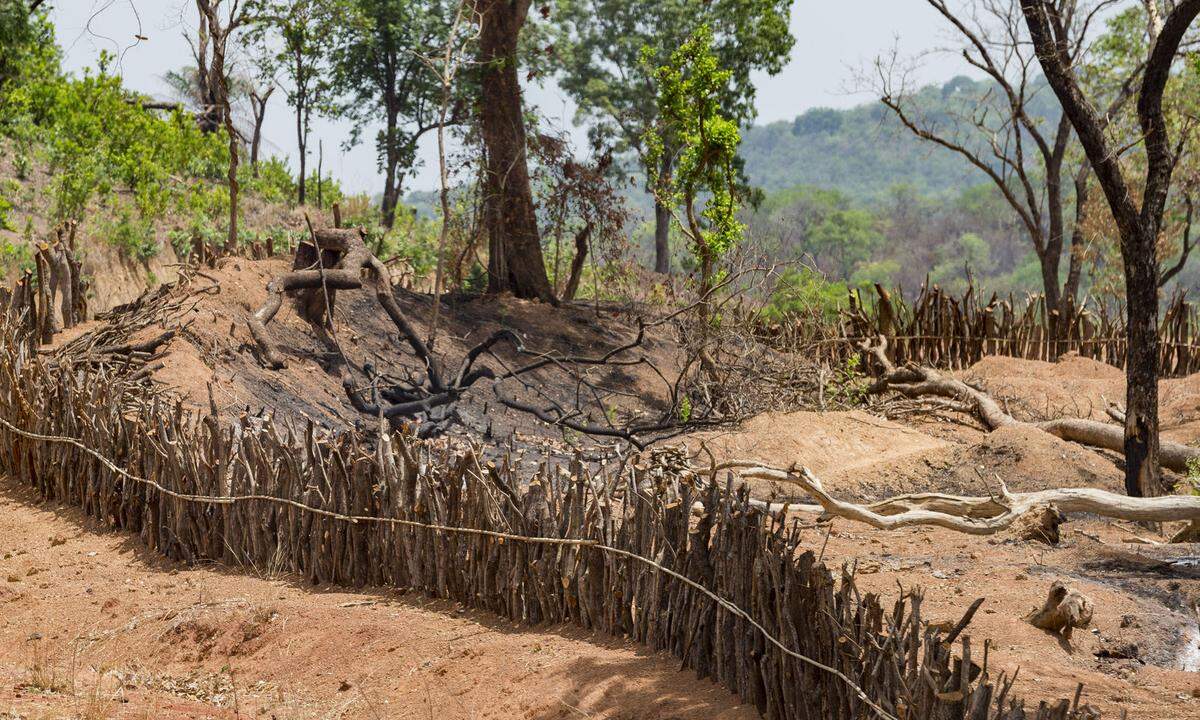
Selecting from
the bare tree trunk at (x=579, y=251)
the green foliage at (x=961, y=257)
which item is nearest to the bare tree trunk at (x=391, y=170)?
the bare tree trunk at (x=579, y=251)

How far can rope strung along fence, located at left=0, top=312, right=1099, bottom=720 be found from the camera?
123 inches

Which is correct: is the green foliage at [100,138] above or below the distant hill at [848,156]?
below

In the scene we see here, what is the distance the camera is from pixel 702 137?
1043cm

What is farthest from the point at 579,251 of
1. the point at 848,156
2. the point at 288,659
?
the point at 848,156

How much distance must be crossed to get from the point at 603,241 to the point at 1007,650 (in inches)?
426

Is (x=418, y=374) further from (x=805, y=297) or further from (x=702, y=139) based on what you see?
(x=805, y=297)

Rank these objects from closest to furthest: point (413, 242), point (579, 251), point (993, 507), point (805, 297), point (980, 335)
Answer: point (993, 507) → point (805, 297) → point (980, 335) → point (579, 251) → point (413, 242)

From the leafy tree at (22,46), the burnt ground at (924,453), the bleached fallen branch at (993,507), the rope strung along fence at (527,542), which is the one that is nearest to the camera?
the rope strung along fence at (527,542)

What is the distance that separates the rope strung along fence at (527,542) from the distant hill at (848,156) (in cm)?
9873

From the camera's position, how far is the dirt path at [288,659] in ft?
12.4

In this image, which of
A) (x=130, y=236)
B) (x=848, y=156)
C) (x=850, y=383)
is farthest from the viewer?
(x=848, y=156)

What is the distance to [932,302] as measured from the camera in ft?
39.7

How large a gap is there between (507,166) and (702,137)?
340cm

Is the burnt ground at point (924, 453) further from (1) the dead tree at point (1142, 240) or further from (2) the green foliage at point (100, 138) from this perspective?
(2) the green foliage at point (100, 138)
